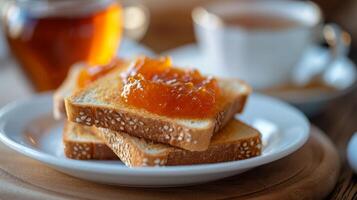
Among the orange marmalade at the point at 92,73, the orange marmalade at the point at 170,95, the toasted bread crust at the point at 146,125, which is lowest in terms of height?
the orange marmalade at the point at 92,73

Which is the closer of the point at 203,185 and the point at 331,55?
the point at 203,185

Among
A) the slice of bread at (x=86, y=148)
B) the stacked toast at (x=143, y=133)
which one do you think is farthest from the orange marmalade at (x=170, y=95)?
the slice of bread at (x=86, y=148)

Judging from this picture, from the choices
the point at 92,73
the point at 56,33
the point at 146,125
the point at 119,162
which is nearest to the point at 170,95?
the point at 146,125

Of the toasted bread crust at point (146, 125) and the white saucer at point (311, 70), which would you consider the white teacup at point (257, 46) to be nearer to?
the white saucer at point (311, 70)

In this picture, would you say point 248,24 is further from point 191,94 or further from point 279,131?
point 191,94

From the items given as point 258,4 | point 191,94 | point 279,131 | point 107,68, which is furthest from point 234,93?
point 258,4

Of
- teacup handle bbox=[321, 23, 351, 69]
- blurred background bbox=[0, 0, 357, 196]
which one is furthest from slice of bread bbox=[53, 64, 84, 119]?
teacup handle bbox=[321, 23, 351, 69]

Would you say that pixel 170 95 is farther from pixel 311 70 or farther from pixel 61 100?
pixel 311 70
